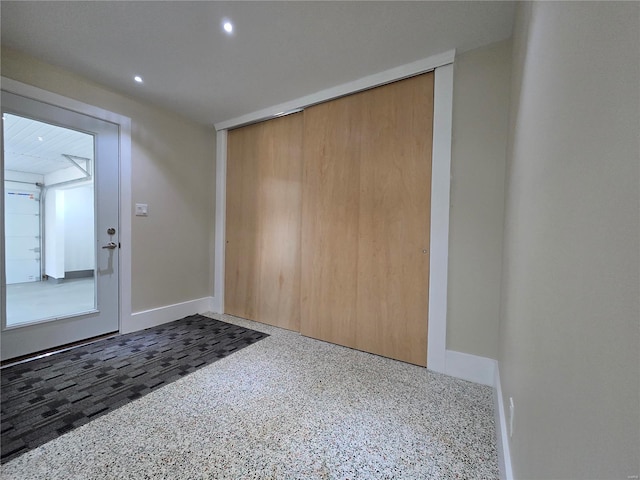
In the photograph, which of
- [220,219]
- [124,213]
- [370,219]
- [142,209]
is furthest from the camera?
[220,219]

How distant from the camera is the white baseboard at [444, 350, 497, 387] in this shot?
6.12 ft

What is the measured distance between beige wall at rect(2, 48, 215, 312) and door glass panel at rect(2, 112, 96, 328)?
371 mm

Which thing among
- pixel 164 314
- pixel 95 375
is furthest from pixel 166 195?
pixel 95 375

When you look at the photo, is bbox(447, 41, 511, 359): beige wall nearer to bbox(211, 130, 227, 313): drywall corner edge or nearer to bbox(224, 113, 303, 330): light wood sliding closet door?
bbox(224, 113, 303, 330): light wood sliding closet door

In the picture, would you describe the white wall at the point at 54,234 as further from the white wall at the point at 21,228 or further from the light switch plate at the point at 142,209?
the light switch plate at the point at 142,209

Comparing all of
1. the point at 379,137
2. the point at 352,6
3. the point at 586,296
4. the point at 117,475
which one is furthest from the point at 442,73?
the point at 117,475

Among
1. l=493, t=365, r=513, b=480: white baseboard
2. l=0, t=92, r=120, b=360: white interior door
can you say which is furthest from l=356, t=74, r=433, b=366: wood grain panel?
l=0, t=92, r=120, b=360: white interior door

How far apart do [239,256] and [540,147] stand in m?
3.06

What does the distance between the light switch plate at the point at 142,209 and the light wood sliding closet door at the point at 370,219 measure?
179 cm

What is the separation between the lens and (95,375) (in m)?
Result: 1.92

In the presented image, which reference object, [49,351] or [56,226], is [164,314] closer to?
[49,351]

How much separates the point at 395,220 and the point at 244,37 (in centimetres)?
178

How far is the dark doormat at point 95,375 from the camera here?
4.69ft

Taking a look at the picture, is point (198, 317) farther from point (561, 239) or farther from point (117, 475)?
point (561, 239)
